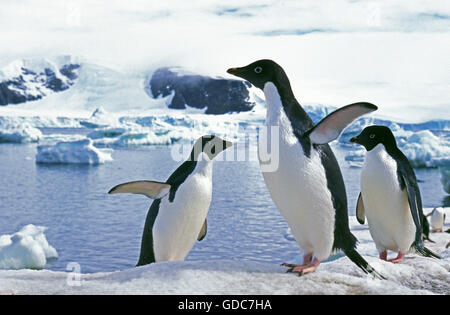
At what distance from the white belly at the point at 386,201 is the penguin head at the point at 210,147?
784 millimetres

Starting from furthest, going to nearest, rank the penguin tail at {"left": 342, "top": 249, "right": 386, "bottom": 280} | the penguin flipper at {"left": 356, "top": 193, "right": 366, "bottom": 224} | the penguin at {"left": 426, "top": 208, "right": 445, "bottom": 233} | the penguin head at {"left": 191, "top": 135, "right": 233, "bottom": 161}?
the penguin at {"left": 426, "top": 208, "right": 445, "bottom": 233} → the penguin flipper at {"left": 356, "top": 193, "right": 366, "bottom": 224} → the penguin head at {"left": 191, "top": 135, "right": 233, "bottom": 161} → the penguin tail at {"left": 342, "top": 249, "right": 386, "bottom": 280}

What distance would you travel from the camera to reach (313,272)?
2008 mm

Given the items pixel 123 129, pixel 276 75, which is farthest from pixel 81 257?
pixel 123 129

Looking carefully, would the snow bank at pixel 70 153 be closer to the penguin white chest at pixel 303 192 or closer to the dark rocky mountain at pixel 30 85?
the penguin white chest at pixel 303 192

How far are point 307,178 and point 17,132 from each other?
27230 mm

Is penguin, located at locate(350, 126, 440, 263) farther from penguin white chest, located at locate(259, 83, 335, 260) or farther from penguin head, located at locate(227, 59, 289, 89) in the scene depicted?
penguin head, located at locate(227, 59, 289, 89)

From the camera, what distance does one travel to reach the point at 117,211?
1245 centimetres

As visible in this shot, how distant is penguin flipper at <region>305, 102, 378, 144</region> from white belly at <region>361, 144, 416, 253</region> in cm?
81

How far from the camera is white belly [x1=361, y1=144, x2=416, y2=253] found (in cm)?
273

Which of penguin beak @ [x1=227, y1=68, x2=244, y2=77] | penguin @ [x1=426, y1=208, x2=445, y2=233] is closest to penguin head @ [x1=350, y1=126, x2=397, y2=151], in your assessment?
penguin beak @ [x1=227, y1=68, x2=244, y2=77]
